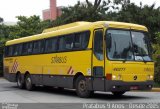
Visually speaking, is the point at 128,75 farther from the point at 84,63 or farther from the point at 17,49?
the point at 17,49

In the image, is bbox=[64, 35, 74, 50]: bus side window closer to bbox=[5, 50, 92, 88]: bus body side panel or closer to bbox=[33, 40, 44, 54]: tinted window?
bbox=[5, 50, 92, 88]: bus body side panel

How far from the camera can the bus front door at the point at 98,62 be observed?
17.4 m

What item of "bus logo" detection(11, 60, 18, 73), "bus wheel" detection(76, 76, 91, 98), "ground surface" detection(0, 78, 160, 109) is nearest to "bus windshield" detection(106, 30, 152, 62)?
"ground surface" detection(0, 78, 160, 109)

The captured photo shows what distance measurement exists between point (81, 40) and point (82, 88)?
2.09 metres

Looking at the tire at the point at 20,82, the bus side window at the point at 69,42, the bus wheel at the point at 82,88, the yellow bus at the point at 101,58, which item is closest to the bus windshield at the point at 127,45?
the yellow bus at the point at 101,58

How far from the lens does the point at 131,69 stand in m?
17.4

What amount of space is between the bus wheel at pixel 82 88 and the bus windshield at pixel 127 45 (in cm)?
200

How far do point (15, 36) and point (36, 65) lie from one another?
1024 inches

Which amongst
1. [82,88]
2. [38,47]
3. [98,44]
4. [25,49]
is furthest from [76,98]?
[25,49]

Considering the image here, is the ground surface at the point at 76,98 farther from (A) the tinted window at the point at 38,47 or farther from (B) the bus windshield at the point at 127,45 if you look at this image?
(A) the tinted window at the point at 38,47

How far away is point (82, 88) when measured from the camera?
736 inches

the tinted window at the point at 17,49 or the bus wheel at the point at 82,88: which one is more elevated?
the tinted window at the point at 17,49

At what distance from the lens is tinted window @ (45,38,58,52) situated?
2180 centimetres

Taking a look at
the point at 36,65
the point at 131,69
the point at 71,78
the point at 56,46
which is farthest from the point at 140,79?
the point at 36,65
